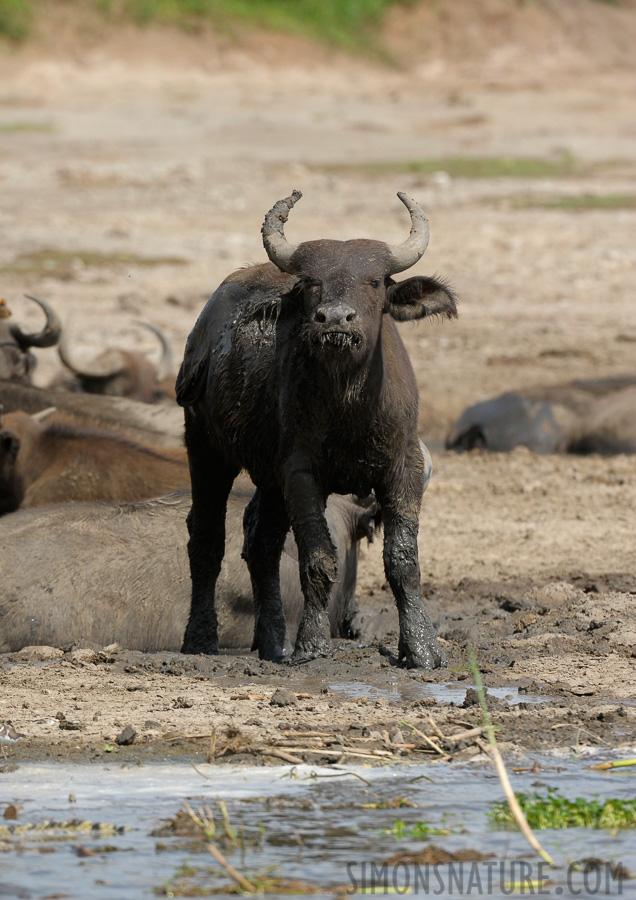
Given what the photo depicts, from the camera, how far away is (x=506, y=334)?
700 inches

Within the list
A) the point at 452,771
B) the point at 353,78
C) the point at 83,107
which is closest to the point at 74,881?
the point at 452,771

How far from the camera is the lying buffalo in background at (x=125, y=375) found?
1455 centimetres

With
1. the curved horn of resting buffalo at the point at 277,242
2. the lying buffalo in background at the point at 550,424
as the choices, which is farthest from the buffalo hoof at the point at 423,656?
the lying buffalo in background at the point at 550,424

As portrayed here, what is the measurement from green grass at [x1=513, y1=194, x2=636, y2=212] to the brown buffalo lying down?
58.5ft

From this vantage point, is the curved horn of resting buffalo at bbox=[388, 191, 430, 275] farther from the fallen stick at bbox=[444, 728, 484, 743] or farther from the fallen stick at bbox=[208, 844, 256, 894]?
the fallen stick at bbox=[208, 844, 256, 894]

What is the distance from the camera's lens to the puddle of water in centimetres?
629

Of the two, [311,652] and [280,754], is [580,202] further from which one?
[280,754]

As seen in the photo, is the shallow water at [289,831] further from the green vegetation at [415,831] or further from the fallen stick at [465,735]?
the fallen stick at [465,735]

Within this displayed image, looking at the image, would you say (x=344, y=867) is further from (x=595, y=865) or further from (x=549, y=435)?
(x=549, y=435)

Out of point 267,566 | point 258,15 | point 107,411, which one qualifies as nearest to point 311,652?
point 267,566

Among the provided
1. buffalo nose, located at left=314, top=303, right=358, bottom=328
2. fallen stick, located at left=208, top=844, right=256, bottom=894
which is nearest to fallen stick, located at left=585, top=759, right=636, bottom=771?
fallen stick, located at left=208, top=844, right=256, bottom=894

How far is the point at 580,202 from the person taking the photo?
2597 cm

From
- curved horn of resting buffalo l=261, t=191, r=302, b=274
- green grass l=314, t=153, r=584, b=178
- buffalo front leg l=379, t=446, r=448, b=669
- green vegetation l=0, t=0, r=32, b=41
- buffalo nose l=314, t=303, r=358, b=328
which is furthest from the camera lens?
green vegetation l=0, t=0, r=32, b=41

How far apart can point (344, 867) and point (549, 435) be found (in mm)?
9568
